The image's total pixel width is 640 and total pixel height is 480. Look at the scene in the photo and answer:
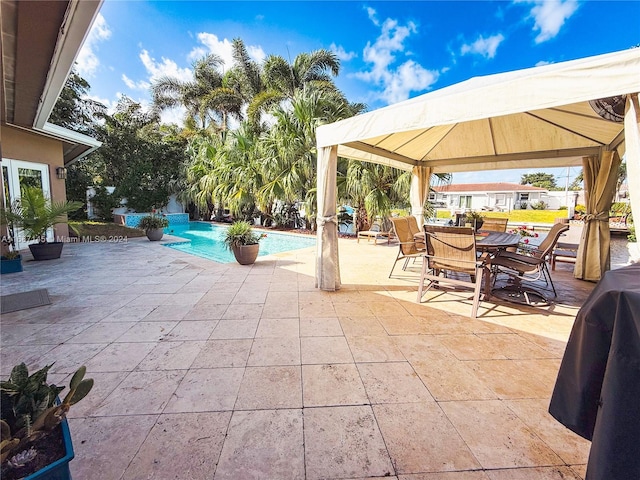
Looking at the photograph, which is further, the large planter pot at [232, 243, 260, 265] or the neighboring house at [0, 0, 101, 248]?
the large planter pot at [232, 243, 260, 265]

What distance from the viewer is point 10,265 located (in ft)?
16.9

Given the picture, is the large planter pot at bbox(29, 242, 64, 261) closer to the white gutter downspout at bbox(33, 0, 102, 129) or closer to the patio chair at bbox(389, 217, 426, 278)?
the white gutter downspout at bbox(33, 0, 102, 129)

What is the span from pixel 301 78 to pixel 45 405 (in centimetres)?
1561

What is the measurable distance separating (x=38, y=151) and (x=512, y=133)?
1062 cm

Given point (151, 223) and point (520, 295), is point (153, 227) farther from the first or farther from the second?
point (520, 295)

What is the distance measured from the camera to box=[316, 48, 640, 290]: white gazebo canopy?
6.06 feet

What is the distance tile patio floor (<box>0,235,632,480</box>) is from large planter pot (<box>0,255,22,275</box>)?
1669 millimetres

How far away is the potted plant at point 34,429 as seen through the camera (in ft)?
3.23

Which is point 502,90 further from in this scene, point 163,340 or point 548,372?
point 163,340

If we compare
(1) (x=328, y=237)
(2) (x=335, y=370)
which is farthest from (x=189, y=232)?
(2) (x=335, y=370)

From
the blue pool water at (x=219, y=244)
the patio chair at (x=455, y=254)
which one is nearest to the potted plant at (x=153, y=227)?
the blue pool water at (x=219, y=244)

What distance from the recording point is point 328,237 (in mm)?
3945

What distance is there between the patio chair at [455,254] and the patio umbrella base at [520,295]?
0.74 m

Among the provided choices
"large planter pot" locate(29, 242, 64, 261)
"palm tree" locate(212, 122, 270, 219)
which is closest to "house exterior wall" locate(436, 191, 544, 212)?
"palm tree" locate(212, 122, 270, 219)
